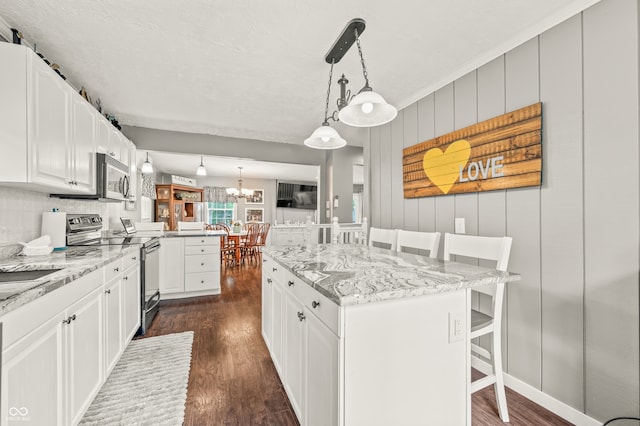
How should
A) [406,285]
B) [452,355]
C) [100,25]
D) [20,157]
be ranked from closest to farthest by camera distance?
[406,285] → [452,355] → [20,157] → [100,25]

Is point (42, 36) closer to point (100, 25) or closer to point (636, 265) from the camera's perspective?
point (100, 25)

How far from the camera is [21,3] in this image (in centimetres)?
158

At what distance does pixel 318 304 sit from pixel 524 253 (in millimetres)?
1493

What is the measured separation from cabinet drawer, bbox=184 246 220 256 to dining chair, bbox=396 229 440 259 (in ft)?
8.57

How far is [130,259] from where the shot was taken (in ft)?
7.44

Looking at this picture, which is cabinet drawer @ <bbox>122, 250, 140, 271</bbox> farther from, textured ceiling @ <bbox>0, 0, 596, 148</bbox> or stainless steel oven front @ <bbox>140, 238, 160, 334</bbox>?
textured ceiling @ <bbox>0, 0, 596, 148</bbox>

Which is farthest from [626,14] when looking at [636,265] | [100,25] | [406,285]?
[100,25]

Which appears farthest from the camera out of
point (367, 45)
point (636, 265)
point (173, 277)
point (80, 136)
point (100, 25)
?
point (173, 277)

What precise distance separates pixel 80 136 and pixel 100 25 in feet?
2.79

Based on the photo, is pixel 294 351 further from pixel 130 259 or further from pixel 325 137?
pixel 130 259

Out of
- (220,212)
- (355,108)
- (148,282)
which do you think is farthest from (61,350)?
(220,212)

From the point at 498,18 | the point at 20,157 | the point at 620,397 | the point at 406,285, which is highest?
the point at 498,18

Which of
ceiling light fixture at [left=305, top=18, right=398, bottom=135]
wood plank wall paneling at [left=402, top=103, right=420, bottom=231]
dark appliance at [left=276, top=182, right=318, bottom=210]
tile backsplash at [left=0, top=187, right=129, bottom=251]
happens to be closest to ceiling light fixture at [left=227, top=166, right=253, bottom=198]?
dark appliance at [left=276, top=182, right=318, bottom=210]

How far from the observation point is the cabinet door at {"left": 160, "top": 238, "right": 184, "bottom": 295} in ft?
11.8
